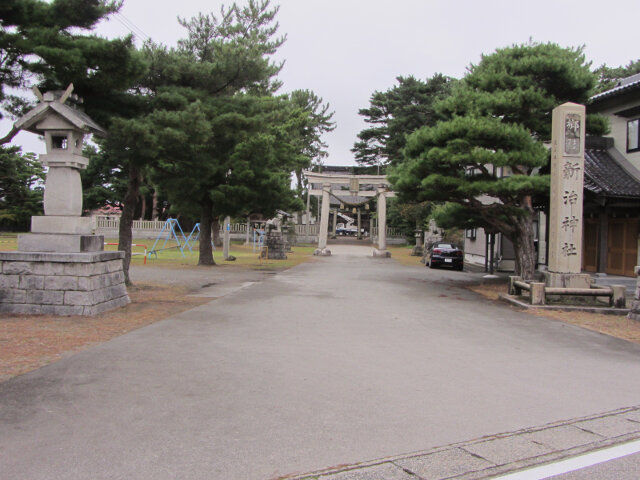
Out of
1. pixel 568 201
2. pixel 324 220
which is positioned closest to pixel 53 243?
pixel 568 201

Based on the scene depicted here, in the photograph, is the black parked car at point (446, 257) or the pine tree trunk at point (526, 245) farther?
the black parked car at point (446, 257)

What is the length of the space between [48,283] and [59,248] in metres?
0.65

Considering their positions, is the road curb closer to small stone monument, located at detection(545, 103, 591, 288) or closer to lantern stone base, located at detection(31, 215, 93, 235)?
lantern stone base, located at detection(31, 215, 93, 235)

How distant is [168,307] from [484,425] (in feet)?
24.3

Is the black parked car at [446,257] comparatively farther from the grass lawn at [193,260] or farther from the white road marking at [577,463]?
the white road marking at [577,463]

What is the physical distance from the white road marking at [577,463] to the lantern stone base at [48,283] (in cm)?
747

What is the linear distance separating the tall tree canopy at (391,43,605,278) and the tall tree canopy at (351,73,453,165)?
865 inches

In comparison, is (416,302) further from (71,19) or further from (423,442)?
(71,19)

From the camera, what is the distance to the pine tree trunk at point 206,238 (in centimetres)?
2142

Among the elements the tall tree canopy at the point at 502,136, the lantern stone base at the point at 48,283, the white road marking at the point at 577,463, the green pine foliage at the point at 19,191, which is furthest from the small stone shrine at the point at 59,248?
the green pine foliage at the point at 19,191

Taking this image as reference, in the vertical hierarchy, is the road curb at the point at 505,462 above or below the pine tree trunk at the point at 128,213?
below

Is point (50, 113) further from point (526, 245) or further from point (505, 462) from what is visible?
point (526, 245)

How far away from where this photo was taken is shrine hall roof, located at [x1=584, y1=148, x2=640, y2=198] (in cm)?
1462

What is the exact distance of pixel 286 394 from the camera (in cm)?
464
